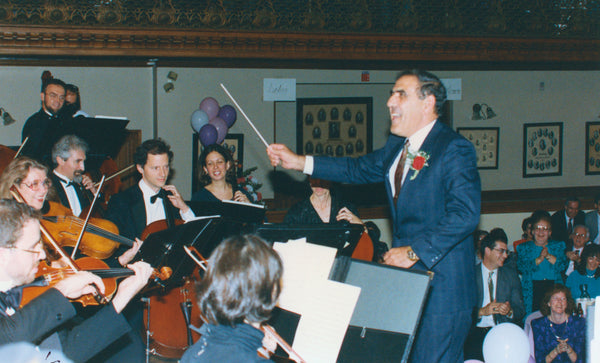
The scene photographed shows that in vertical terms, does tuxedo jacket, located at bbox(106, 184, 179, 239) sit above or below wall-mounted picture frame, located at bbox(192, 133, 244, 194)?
below

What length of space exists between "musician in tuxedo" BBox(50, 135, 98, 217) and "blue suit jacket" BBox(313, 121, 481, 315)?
2367 millimetres

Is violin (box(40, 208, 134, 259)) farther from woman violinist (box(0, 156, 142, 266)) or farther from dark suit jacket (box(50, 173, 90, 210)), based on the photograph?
dark suit jacket (box(50, 173, 90, 210))

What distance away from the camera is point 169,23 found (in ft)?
20.0

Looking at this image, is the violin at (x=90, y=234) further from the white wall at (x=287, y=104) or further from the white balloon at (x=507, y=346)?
the white wall at (x=287, y=104)

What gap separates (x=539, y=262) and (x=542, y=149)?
3.29m

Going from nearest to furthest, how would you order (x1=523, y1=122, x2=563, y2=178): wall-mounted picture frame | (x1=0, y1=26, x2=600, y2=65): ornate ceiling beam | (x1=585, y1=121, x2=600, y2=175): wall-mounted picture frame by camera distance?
1. (x1=0, y1=26, x2=600, y2=65): ornate ceiling beam
2. (x1=523, y1=122, x2=563, y2=178): wall-mounted picture frame
3. (x1=585, y1=121, x2=600, y2=175): wall-mounted picture frame

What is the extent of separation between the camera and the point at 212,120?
21.3 ft

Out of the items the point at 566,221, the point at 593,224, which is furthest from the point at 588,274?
the point at 566,221

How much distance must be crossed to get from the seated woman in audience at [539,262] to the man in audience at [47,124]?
12.8 ft

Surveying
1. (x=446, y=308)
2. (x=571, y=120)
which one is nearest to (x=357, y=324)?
(x=446, y=308)

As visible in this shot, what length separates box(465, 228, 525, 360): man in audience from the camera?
4.24m

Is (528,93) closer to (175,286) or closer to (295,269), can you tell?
(175,286)

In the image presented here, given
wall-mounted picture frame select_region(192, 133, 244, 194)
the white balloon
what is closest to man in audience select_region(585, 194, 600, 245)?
the white balloon

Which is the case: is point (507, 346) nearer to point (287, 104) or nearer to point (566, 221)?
point (566, 221)
